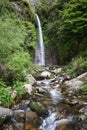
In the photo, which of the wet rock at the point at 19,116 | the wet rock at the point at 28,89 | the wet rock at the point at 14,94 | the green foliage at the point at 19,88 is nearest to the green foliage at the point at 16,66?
the green foliage at the point at 19,88

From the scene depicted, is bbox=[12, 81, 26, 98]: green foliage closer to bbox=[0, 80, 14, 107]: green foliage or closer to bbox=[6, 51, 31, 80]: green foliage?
bbox=[6, 51, 31, 80]: green foliage

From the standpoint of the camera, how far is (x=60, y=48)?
1836 centimetres

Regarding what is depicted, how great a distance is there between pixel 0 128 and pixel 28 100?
2223mm

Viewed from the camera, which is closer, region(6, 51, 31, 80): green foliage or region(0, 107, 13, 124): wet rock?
region(0, 107, 13, 124): wet rock

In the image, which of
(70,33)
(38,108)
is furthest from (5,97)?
(70,33)

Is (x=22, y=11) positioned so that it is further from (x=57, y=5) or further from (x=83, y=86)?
(x=83, y=86)

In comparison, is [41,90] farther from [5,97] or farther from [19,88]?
[5,97]

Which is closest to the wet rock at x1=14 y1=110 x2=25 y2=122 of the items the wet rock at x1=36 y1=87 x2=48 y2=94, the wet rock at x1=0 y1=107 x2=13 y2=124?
the wet rock at x1=0 y1=107 x2=13 y2=124

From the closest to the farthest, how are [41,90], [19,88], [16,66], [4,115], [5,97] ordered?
[4,115] → [5,97] → [19,88] → [16,66] → [41,90]

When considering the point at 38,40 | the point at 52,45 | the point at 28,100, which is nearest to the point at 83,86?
the point at 28,100

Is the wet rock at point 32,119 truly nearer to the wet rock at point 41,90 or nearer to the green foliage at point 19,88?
the green foliage at point 19,88

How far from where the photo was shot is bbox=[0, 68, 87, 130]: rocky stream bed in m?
6.69

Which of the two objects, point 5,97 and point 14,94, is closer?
point 5,97

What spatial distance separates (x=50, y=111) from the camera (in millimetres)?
7648
